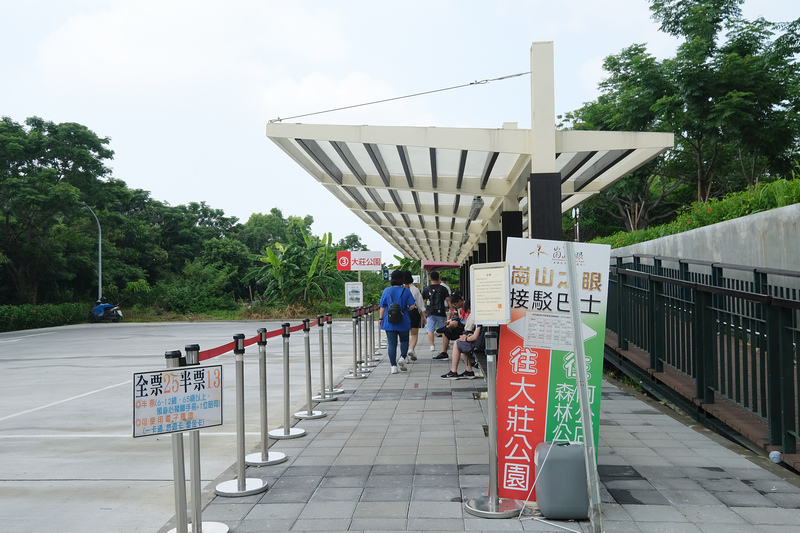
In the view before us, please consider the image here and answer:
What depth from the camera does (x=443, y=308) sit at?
46.5 ft

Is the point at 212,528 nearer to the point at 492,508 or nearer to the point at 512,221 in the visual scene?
the point at 492,508

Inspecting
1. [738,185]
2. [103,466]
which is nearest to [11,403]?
[103,466]

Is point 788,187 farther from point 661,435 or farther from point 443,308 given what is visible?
point 443,308

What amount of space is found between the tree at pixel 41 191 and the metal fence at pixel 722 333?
106 ft

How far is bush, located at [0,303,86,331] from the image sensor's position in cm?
3189

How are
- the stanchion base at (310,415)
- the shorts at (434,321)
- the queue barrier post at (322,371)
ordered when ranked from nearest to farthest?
1. the stanchion base at (310,415)
2. the queue barrier post at (322,371)
3. the shorts at (434,321)

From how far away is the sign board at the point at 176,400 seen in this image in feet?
12.9

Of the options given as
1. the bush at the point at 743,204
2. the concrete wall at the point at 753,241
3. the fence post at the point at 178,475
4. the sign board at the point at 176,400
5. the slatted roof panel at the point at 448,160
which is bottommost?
the fence post at the point at 178,475

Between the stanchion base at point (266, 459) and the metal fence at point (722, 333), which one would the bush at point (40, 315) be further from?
the metal fence at point (722, 333)

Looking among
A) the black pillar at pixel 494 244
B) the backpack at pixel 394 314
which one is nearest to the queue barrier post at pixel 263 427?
the backpack at pixel 394 314

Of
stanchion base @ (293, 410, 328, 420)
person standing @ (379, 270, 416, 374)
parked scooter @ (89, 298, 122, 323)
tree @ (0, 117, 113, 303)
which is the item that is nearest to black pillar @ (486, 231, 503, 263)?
person standing @ (379, 270, 416, 374)

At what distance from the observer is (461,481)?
5262 millimetres

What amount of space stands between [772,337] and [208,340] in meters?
19.5

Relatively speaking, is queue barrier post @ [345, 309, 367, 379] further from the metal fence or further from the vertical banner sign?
the vertical banner sign
